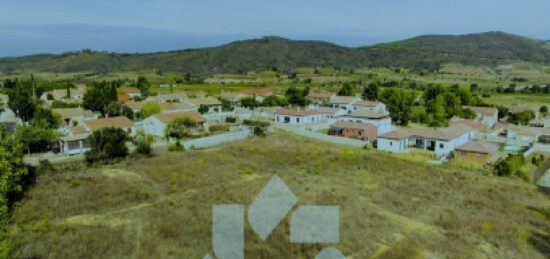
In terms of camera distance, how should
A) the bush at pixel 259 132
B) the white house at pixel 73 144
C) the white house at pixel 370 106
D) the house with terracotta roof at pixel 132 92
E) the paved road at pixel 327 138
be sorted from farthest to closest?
1. the house with terracotta roof at pixel 132 92
2. the white house at pixel 370 106
3. the bush at pixel 259 132
4. the paved road at pixel 327 138
5. the white house at pixel 73 144

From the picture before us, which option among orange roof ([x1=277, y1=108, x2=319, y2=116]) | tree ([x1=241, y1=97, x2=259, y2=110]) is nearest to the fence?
orange roof ([x1=277, y1=108, x2=319, y2=116])

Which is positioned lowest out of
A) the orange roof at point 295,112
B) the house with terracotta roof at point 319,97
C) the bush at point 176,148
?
the bush at point 176,148

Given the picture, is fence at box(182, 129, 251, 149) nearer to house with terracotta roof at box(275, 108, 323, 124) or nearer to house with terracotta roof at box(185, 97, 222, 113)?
house with terracotta roof at box(275, 108, 323, 124)

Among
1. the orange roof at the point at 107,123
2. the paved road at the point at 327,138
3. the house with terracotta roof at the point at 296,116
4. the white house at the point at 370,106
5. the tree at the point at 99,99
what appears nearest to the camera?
the paved road at the point at 327,138

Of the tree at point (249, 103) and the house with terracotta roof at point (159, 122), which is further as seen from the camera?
the tree at point (249, 103)

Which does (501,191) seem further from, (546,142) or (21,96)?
(21,96)

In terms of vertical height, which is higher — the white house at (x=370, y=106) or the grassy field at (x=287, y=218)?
the white house at (x=370, y=106)

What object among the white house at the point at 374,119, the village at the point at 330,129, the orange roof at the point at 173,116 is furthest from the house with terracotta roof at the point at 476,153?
the orange roof at the point at 173,116

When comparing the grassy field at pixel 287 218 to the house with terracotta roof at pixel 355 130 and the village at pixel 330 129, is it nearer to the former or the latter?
the village at pixel 330 129

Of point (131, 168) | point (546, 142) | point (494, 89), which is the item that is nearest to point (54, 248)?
point (131, 168)

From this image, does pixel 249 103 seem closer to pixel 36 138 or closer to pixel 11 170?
pixel 36 138
